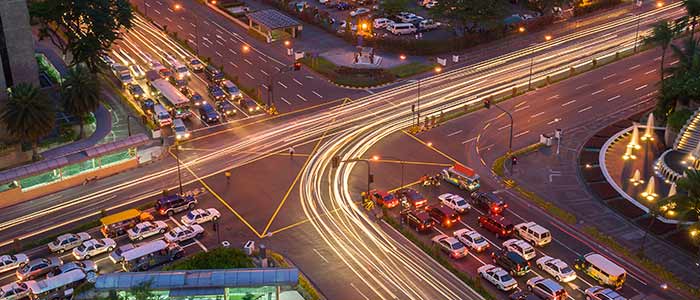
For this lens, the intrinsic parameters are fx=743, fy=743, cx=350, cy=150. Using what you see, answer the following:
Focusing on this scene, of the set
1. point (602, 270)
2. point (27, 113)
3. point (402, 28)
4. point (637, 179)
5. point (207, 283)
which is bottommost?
point (637, 179)

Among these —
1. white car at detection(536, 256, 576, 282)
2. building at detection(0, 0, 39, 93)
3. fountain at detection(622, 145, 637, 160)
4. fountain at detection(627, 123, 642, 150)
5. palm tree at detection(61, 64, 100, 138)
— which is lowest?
white car at detection(536, 256, 576, 282)

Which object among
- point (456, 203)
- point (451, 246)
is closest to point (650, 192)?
point (456, 203)

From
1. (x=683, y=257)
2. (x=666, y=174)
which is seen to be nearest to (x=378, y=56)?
(x=666, y=174)

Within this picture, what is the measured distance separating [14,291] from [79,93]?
113 feet

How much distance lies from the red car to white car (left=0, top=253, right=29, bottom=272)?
1359 inches

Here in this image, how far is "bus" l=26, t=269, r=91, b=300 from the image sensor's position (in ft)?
207

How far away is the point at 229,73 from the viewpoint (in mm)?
114125

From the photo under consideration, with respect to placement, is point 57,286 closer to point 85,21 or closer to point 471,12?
point 85,21

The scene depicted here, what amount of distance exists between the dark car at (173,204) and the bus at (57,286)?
1327 cm

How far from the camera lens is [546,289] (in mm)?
63281

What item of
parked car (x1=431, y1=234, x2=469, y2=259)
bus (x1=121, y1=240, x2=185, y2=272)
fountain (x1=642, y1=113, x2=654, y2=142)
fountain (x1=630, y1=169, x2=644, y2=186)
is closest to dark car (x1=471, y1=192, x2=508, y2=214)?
parked car (x1=431, y1=234, x2=469, y2=259)

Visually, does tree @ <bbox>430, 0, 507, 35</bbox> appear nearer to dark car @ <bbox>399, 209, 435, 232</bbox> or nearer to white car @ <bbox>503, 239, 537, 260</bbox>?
dark car @ <bbox>399, 209, 435, 232</bbox>

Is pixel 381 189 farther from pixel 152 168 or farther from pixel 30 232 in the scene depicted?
pixel 30 232

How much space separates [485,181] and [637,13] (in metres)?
75.5
